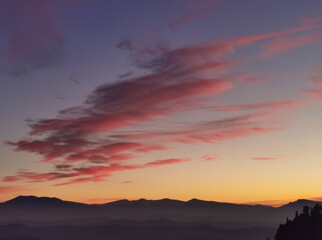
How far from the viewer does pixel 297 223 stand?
15875 cm

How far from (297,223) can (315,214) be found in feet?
23.9

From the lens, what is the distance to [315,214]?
15575 cm

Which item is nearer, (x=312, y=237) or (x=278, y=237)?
(x=312, y=237)

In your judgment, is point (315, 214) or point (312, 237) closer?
point (312, 237)

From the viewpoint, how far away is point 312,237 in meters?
144

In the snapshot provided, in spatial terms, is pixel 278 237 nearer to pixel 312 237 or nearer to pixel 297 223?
pixel 297 223

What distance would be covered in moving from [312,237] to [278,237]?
20.3 metres

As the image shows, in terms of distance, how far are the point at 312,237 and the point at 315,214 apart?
1372 cm

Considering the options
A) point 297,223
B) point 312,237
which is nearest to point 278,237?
point 297,223

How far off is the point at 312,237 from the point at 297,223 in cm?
1479

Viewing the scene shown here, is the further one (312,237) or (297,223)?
(297,223)
